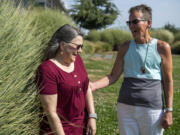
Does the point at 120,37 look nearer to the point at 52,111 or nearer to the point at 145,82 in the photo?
the point at 145,82

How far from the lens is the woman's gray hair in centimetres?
213

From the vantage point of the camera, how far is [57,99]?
6.61 ft

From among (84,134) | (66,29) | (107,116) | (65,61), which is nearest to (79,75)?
(65,61)

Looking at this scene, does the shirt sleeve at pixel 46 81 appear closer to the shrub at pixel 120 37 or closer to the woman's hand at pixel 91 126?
the woman's hand at pixel 91 126

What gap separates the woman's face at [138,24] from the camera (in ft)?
7.51

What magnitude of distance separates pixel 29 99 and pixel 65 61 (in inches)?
18.6

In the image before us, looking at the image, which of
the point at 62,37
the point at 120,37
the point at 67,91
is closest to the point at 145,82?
the point at 67,91

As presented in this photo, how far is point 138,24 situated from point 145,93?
66cm

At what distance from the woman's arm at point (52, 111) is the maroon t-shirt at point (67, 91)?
0.15 ft

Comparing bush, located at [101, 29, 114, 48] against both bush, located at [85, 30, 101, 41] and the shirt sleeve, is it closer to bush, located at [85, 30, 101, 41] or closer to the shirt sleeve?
bush, located at [85, 30, 101, 41]

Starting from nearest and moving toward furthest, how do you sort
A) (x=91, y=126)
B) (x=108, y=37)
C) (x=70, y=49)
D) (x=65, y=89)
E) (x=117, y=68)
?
(x=65, y=89), (x=70, y=49), (x=91, y=126), (x=117, y=68), (x=108, y=37)

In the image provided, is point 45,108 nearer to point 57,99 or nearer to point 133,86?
point 57,99

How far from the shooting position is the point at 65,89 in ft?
6.61

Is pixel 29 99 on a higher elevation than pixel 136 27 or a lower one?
lower
